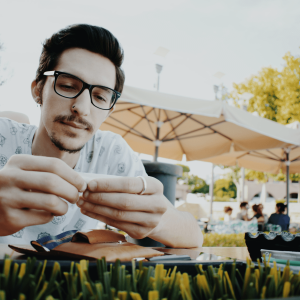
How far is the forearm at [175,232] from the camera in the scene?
4.65 feet

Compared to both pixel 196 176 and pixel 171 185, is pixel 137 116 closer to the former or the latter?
pixel 171 185

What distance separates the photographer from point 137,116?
23.3ft

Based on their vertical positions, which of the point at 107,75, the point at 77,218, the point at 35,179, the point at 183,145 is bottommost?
the point at 77,218

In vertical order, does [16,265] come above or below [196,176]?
below

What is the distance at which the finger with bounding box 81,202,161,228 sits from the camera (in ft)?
3.47

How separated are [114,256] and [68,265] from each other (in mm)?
187

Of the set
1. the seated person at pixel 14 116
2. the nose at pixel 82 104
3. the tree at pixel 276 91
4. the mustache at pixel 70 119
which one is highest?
the tree at pixel 276 91

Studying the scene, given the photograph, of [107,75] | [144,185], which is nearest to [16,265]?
[144,185]

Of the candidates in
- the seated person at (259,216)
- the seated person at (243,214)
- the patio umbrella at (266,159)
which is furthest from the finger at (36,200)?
the seated person at (243,214)

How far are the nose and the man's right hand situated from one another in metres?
0.75

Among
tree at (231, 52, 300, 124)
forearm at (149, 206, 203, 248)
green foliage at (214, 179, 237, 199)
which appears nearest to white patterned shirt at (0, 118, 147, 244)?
forearm at (149, 206, 203, 248)

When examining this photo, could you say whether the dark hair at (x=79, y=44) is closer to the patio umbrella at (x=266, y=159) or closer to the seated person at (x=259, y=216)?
the patio umbrella at (x=266, y=159)

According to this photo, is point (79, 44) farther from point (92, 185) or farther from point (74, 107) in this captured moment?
point (92, 185)

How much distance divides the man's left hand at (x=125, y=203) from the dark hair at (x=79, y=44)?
3.94 feet
